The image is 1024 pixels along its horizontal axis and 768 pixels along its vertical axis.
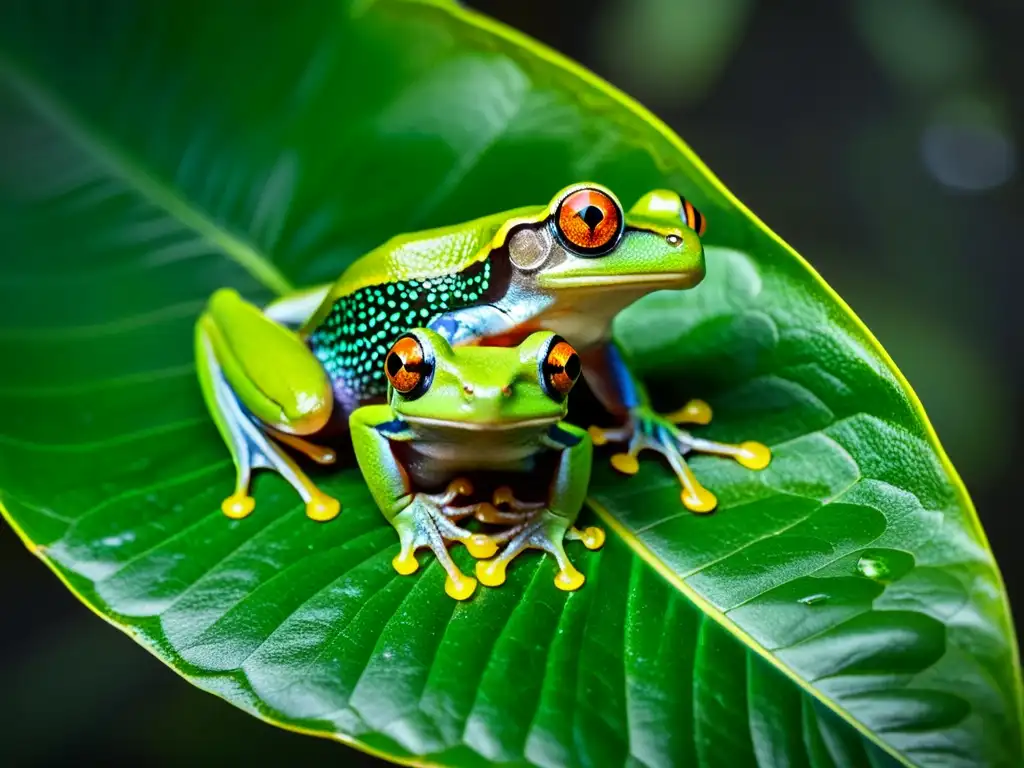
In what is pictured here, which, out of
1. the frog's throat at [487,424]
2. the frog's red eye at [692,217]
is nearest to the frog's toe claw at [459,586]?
the frog's throat at [487,424]

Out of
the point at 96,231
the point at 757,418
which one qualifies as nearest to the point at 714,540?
the point at 757,418

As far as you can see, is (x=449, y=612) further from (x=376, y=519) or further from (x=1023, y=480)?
(x=1023, y=480)

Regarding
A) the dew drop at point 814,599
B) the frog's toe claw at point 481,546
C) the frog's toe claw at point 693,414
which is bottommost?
the frog's toe claw at point 481,546

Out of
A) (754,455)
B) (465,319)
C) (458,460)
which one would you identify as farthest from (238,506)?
(754,455)

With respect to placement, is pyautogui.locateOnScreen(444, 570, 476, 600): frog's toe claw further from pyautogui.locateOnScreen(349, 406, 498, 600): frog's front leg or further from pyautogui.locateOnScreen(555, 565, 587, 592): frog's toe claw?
pyautogui.locateOnScreen(555, 565, 587, 592): frog's toe claw

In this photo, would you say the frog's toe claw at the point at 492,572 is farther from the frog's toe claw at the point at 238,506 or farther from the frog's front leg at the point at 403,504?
the frog's toe claw at the point at 238,506

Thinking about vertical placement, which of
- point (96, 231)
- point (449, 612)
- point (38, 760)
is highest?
point (96, 231)

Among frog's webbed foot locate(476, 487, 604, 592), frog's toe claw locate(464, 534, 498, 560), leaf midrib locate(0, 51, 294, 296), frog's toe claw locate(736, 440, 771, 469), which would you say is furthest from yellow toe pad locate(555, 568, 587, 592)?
leaf midrib locate(0, 51, 294, 296)
